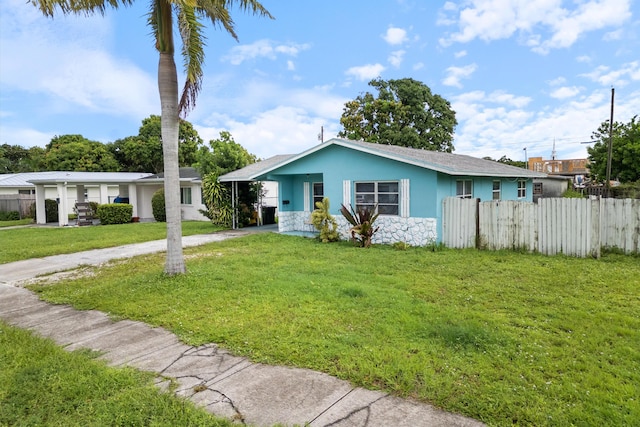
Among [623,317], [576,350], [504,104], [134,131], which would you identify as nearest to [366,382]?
[576,350]

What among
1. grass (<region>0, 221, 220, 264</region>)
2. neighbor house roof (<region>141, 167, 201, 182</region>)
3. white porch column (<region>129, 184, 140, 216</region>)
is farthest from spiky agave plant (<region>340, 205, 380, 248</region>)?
white porch column (<region>129, 184, 140, 216</region>)

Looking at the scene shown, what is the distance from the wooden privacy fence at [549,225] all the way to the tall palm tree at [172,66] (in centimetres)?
762

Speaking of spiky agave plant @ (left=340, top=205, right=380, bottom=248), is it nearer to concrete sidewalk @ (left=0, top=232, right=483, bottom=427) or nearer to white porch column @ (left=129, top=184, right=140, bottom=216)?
concrete sidewalk @ (left=0, top=232, right=483, bottom=427)

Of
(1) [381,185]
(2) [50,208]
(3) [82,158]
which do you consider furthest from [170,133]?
(3) [82,158]

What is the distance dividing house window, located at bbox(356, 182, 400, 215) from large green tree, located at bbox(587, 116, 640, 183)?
21834mm

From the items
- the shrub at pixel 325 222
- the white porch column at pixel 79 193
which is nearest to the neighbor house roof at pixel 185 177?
the white porch column at pixel 79 193

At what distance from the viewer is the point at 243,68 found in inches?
655

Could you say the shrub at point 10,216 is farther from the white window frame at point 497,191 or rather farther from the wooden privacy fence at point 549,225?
the white window frame at point 497,191

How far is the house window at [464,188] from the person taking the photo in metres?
12.9

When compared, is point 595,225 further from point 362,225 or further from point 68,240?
point 68,240

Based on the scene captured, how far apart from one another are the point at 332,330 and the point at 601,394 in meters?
2.74

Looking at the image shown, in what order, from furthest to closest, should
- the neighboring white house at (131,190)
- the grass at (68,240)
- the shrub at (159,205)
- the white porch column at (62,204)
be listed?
the shrub at (159,205), the neighboring white house at (131,190), the white porch column at (62,204), the grass at (68,240)

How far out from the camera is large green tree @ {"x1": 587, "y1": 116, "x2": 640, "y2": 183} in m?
25.3

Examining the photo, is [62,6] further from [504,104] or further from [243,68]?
[504,104]
